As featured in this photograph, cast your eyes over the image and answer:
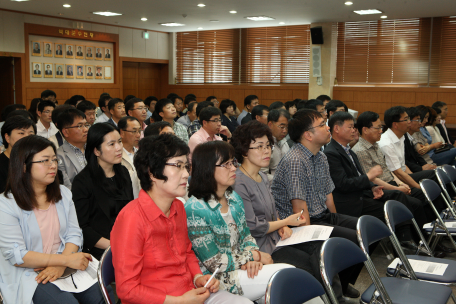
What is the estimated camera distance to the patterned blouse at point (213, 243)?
213 centimetres

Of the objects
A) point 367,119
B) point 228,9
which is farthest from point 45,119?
point 228,9

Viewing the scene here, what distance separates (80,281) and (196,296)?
75cm

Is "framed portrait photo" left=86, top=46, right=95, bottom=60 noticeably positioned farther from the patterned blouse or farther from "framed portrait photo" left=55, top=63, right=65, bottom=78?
the patterned blouse

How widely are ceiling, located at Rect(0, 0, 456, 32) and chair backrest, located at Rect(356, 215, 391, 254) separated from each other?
22.7ft

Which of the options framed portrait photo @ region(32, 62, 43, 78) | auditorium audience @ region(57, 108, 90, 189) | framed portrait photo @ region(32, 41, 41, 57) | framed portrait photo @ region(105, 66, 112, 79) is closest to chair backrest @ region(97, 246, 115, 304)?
auditorium audience @ region(57, 108, 90, 189)

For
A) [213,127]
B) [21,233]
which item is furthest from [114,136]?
[213,127]

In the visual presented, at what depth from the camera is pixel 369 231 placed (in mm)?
2525

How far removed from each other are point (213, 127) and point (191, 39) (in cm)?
906

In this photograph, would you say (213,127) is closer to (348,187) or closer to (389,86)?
(348,187)

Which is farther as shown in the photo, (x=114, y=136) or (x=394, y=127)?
(x=394, y=127)

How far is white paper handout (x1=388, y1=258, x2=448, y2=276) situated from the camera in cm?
261

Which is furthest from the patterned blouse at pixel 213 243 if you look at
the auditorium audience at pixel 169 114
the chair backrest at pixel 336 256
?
the auditorium audience at pixel 169 114

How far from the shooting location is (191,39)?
13609mm

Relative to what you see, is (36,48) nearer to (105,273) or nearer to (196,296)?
(105,273)
